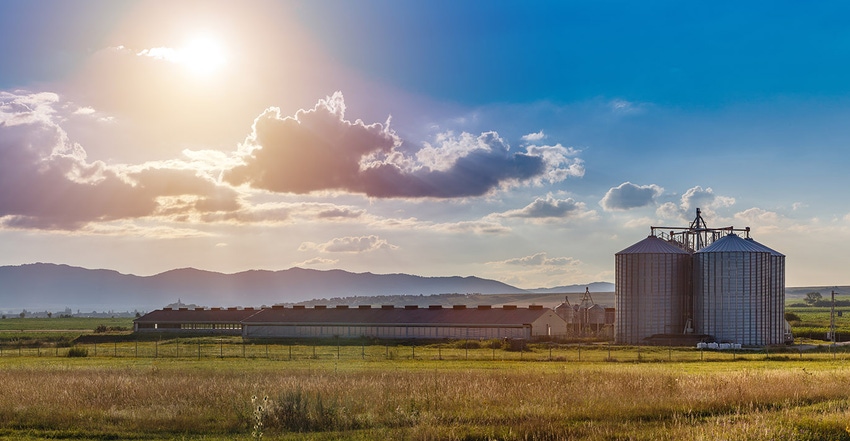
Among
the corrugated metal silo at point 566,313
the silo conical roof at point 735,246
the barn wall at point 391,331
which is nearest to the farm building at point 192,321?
the barn wall at point 391,331

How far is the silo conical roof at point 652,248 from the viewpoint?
9369cm

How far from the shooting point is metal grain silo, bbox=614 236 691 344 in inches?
3637

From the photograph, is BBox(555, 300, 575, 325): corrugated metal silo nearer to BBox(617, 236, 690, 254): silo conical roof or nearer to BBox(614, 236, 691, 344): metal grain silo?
BBox(614, 236, 691, 344): metal grain silo

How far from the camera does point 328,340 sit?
101 m

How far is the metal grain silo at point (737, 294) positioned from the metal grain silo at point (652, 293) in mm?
2577

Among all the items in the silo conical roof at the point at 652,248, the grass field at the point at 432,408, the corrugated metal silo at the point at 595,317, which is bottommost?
the corrugated metal silo at the point at 595,317

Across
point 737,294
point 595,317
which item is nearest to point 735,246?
point 737,294

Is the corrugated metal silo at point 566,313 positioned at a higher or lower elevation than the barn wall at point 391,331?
higher

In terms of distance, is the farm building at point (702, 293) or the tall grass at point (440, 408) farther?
the farm building at point (702, 293)

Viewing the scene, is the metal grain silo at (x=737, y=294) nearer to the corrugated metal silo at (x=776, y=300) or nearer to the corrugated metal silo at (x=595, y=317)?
the corrugated metal silo at (x=776, y=300)

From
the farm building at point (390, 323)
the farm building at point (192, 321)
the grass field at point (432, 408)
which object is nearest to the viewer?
the grass field at point (432, 408)

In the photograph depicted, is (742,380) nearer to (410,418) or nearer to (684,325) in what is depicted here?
(410,418)

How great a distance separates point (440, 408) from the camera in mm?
27125

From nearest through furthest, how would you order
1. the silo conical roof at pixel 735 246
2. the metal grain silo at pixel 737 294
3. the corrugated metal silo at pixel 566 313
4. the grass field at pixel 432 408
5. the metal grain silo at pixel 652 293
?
the grass field at pixel 432 408 < the metal grain silo at pixel 737 294 < the silo conical roof at pixel 735 246 < the metal grain silo at pixel 652 293 < the corrugated metal silo at pixel 566 313
